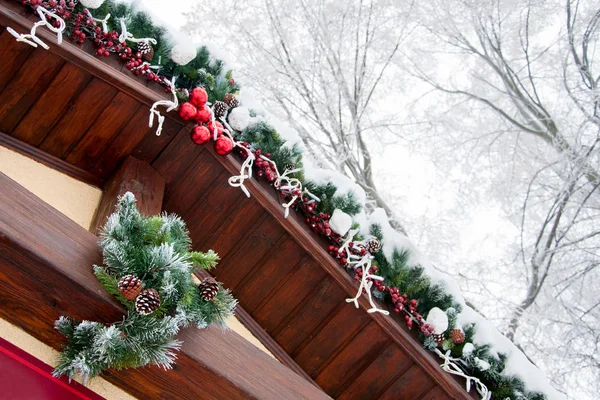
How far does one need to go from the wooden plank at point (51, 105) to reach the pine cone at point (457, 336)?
150 centimetres

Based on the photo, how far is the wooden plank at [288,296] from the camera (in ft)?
6.42

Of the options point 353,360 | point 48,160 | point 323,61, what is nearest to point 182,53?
point 48,160

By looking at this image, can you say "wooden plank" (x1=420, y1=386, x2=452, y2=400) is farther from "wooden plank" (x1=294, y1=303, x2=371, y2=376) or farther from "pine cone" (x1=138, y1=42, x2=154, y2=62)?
"pine cone" (x1=138, y1=42, x2=154, y2=62)

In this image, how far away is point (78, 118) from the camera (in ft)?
6.07

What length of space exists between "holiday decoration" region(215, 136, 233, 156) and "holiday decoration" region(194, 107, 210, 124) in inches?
3.1

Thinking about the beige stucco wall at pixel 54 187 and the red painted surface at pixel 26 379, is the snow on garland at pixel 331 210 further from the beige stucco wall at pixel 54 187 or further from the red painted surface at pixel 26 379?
the red painted surface at pixel 26 379

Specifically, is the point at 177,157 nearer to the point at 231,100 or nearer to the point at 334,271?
the point at 231,100

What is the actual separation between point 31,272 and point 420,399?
1.42 m

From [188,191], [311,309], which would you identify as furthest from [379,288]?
[188,191]

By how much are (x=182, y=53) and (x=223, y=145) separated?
0.34 m

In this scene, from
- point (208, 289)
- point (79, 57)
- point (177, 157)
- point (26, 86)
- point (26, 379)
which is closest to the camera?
point (26, 379)

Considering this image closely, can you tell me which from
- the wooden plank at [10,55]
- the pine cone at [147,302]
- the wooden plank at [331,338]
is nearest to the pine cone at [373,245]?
the wooden plank at [331,338]

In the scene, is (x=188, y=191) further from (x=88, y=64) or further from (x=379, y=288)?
(x=379, y=288)

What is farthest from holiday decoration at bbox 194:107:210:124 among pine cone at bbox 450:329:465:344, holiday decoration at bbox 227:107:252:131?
pine cone at bbox 450:329:465:344
